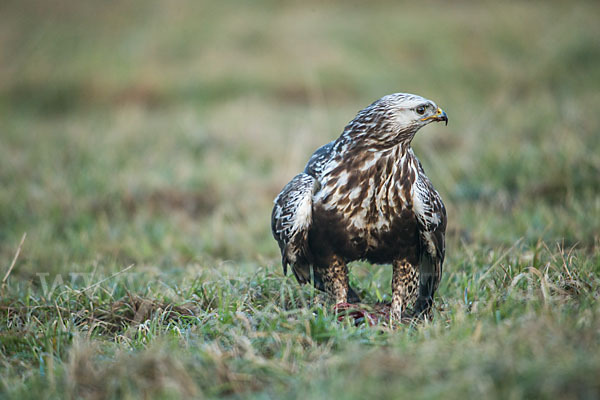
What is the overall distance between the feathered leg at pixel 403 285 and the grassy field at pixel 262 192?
0.78ft

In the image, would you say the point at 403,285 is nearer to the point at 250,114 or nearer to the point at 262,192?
the point at 262,192

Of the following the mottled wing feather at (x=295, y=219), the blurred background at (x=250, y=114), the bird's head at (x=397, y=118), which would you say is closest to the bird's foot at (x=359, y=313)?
the mottled wing feather at (x=295, y=219)

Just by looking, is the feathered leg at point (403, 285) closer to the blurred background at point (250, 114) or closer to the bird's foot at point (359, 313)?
the bird's foot at point (359, 313)

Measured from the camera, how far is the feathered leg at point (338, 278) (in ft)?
10.9

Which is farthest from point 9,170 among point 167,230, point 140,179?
point 167,230

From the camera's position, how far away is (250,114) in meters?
9.99

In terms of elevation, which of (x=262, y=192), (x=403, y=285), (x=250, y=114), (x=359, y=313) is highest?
(x=250, y=114)

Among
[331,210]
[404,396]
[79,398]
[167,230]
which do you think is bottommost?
[167,230]

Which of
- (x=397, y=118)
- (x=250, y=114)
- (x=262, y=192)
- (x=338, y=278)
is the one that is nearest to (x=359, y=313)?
(x=338, y=278)

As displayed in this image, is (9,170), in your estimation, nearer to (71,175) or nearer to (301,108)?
(71,175)

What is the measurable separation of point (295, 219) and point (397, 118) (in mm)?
789

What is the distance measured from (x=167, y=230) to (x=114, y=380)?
3645 mm

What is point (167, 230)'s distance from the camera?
5824mm

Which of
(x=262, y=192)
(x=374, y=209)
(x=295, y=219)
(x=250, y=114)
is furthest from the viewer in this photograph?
(x=250, y=114)
